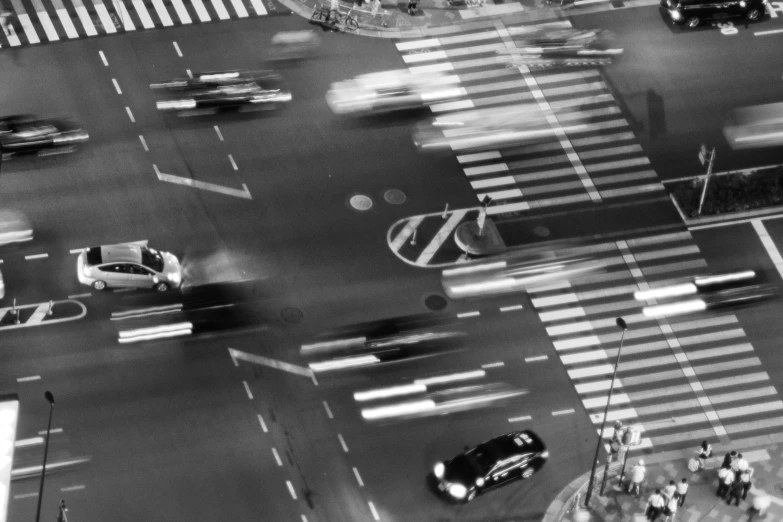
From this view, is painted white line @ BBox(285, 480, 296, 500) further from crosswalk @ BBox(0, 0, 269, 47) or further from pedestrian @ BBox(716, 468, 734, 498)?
crosswalk @ BBox(0, 0, 269, 47)

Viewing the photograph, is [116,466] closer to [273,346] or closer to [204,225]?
[273,346]

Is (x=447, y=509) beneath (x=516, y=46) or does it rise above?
beneath

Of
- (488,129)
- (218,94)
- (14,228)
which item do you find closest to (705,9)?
(488,129)

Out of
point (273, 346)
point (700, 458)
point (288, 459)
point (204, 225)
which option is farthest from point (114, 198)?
point (700, 458)

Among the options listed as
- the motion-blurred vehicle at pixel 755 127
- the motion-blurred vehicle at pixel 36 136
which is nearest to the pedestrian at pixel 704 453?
the motion-blurred vehicle at pixel 755 127

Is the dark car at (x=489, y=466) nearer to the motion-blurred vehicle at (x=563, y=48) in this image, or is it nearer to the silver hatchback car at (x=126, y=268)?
the silver hatchback car at (x=126, y=268)

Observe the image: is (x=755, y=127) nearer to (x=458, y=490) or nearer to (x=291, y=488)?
(x=458, y=490)
